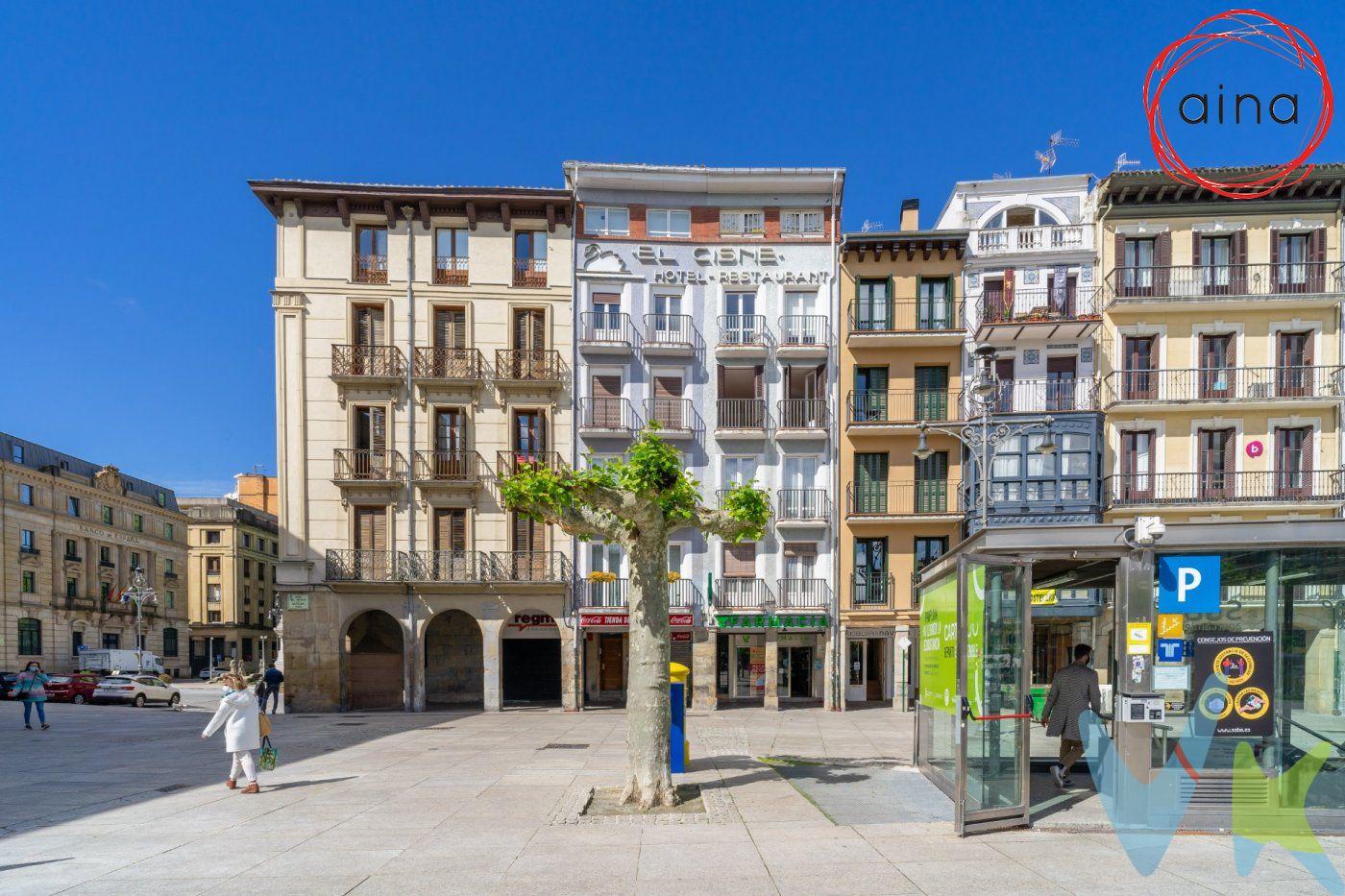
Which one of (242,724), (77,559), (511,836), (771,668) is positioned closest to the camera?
(511,836)

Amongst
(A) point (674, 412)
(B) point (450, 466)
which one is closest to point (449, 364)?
(B) point (450, 466)

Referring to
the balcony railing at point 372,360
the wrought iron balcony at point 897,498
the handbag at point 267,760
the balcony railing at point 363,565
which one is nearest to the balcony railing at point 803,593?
the wrought iron balcony at point 897,498

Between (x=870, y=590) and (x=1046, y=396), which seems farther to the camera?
(x=870, y=590)

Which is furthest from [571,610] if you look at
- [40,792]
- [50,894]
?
[50,894]

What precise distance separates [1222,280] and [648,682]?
28.2m

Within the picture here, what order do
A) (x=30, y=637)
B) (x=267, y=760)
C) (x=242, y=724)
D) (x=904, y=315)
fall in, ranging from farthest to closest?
1. (x=30, y=637)
2. (x=904, y=315)
3. (x=267, y=760)
4. (x=242, y=724)

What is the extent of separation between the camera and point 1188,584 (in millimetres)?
10203

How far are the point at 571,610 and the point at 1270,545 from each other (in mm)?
22758

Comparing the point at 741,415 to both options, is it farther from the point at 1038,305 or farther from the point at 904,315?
the point at 1038,305

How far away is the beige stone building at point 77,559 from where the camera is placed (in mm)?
55688

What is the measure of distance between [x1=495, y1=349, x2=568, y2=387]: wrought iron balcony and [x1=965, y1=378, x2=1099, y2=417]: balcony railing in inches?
573

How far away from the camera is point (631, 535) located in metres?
12.2

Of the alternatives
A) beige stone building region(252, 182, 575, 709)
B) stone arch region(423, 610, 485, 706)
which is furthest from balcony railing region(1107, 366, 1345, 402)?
stone arch region(423, 610, 485, 706)

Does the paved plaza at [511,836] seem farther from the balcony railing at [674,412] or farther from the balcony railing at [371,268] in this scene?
the balcony railing at [371,268]
